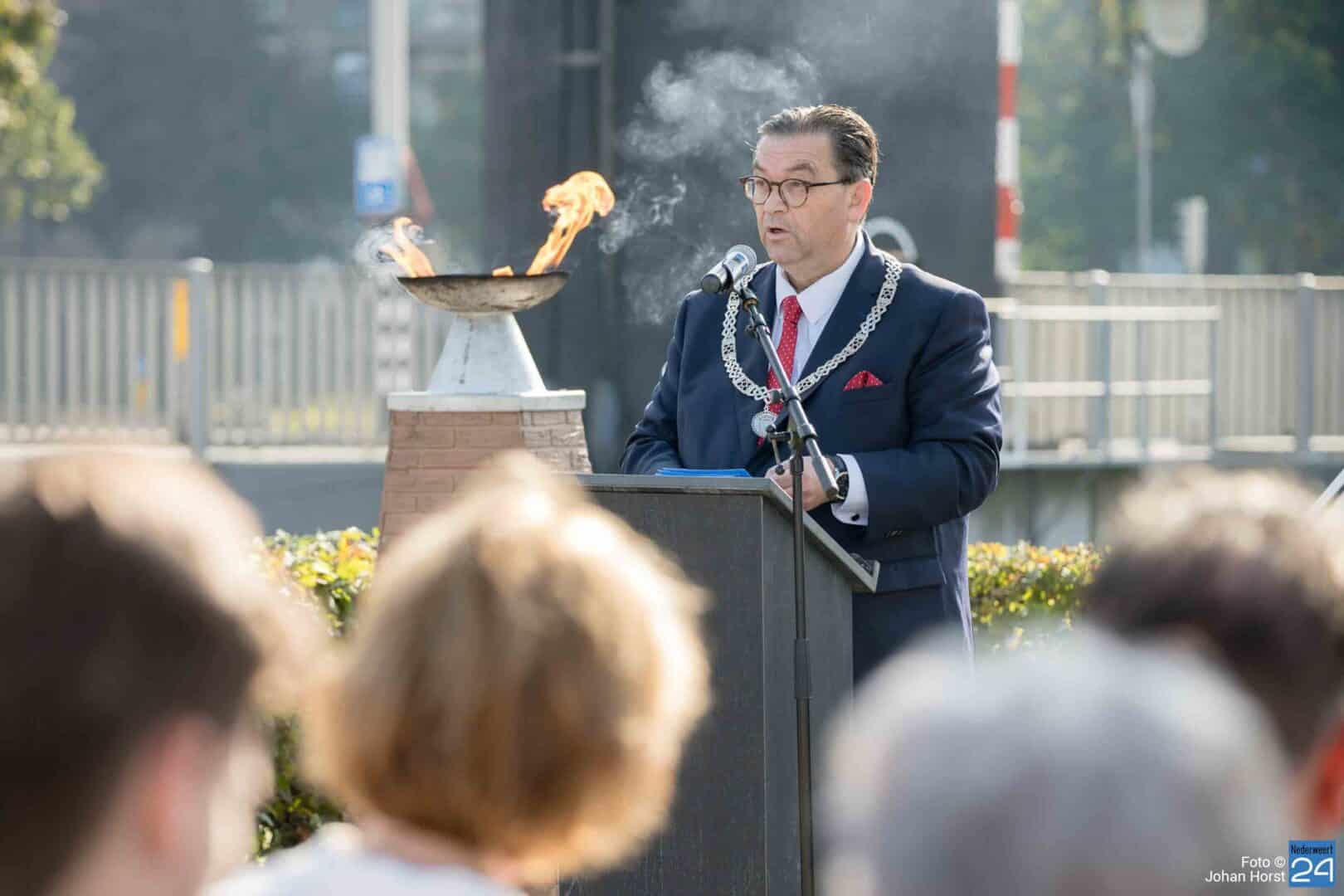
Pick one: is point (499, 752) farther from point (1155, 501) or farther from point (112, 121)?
point (112, 121)

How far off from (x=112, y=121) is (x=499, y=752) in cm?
3706

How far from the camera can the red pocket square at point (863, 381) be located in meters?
4.50

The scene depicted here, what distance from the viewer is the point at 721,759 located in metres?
4.10

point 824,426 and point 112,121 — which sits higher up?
point 112,121

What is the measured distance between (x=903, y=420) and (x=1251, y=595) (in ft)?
9.39

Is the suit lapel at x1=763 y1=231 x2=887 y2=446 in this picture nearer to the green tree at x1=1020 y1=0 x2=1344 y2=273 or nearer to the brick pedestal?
the brick pedestal

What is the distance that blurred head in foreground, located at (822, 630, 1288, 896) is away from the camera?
4.21 feet

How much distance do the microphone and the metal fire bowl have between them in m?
1.54

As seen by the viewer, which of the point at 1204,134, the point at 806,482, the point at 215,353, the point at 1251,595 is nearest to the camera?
the point at 1251,595

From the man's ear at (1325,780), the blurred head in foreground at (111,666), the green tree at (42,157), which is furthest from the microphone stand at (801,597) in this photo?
the green tree at (42,157)

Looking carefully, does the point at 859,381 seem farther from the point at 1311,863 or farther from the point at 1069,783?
the point at 1069,783

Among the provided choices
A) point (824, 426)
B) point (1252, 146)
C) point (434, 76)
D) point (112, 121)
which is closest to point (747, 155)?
point (824, 426)

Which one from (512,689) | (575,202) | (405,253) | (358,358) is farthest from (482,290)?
(358,358)

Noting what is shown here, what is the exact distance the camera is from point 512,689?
5.75 feet
